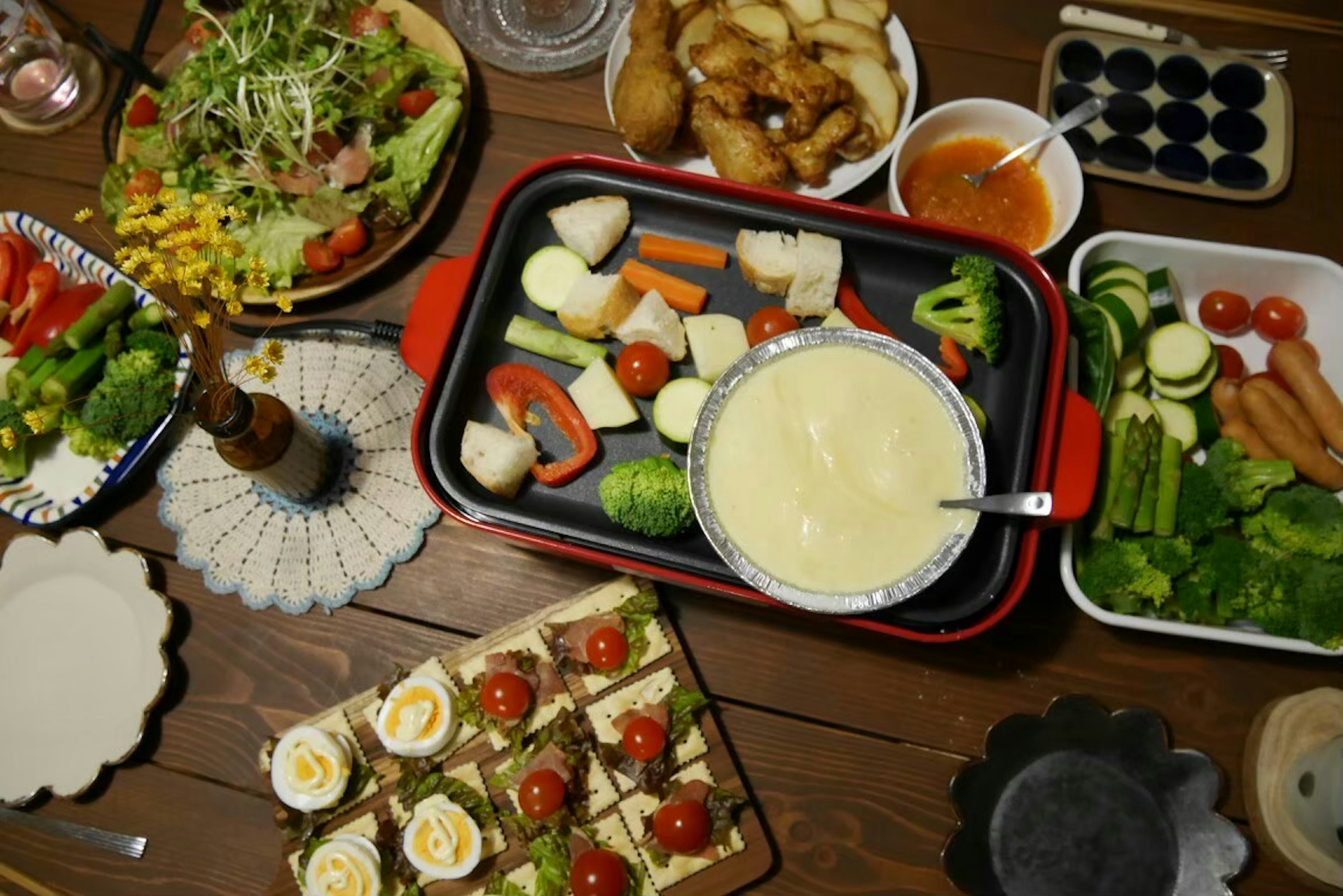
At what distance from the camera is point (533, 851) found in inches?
89.4

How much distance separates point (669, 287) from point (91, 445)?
1.74m

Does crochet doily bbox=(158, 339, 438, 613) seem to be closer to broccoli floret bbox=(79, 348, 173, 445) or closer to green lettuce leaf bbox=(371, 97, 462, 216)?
broccoli floret bbox=(79, 348, 173, 445)

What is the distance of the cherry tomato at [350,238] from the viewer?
8.56 feet

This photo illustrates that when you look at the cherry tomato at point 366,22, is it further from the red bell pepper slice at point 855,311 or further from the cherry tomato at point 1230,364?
the cherry tomato at point 1230,364

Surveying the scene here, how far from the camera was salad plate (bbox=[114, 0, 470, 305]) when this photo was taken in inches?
102

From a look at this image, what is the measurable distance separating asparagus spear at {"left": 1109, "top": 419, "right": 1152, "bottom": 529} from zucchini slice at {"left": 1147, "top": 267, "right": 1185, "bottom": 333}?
44 cm

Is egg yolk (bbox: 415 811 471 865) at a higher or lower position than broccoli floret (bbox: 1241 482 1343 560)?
lower

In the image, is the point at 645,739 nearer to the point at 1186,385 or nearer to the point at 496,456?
the point at 496,456

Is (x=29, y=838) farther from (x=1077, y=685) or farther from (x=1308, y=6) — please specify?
(x=1308, y=6)

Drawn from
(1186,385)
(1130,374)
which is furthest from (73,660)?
(1186,385)

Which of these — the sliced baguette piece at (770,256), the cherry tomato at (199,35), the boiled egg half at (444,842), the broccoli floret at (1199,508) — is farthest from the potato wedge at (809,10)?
the boiled egg half at (444,842)

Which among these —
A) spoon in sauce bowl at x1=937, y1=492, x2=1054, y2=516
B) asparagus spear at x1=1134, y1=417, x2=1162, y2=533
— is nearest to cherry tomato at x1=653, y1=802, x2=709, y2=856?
spoon in sauce bowl at x1=937, y1=492, x2=1054, y2=516

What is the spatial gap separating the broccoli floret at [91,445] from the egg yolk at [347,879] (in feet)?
4.39

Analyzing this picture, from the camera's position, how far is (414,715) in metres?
2.31
